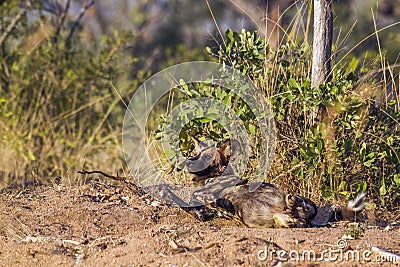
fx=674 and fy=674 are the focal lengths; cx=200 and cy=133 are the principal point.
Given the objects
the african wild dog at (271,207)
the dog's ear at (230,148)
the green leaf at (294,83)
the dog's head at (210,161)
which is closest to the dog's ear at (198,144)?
the dog's head at (210,161)

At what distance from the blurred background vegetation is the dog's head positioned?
0.34 meters

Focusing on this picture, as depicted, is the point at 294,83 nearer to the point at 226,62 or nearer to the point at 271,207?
the point at 226,62

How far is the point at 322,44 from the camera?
446 centimetres

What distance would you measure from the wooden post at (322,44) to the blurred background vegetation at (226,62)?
82mm

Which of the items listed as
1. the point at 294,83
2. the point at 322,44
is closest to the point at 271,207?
the point at 294,83

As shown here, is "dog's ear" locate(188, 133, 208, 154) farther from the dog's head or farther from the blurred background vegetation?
the blurred background vegetation

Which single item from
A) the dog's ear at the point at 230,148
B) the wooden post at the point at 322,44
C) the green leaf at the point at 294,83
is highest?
the wooden post at the point at 322,44

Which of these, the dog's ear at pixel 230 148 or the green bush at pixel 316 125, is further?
the dog's ear at pixel 230 148

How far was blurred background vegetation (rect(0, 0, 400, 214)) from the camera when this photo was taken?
4332 mm

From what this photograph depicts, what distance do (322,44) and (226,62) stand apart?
689 millimetres

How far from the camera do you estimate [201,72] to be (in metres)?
5.04

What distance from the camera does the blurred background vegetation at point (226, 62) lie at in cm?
433

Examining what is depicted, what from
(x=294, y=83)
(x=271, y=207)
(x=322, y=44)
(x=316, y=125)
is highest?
(x=322, y=44)

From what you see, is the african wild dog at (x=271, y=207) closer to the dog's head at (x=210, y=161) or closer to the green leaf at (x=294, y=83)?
the dog's head at (x=210, y=161)
